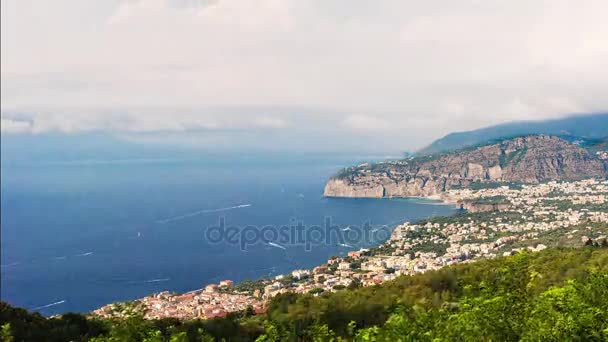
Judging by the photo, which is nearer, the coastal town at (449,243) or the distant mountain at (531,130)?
the coastal town at (449,243)

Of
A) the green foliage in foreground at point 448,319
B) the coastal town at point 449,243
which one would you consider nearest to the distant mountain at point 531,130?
the coastal town at point 449,243

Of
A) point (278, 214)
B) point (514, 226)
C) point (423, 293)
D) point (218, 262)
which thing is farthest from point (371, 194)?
point (423, 293)

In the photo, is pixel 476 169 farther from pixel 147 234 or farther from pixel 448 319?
pixel 448 319

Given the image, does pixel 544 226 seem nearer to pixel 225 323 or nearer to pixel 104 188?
pixel 225 323

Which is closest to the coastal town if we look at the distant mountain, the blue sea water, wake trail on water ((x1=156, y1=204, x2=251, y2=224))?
the blue sea water

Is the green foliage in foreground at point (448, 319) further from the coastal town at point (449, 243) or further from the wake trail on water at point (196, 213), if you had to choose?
the wake trail on water at point (196, 213)
